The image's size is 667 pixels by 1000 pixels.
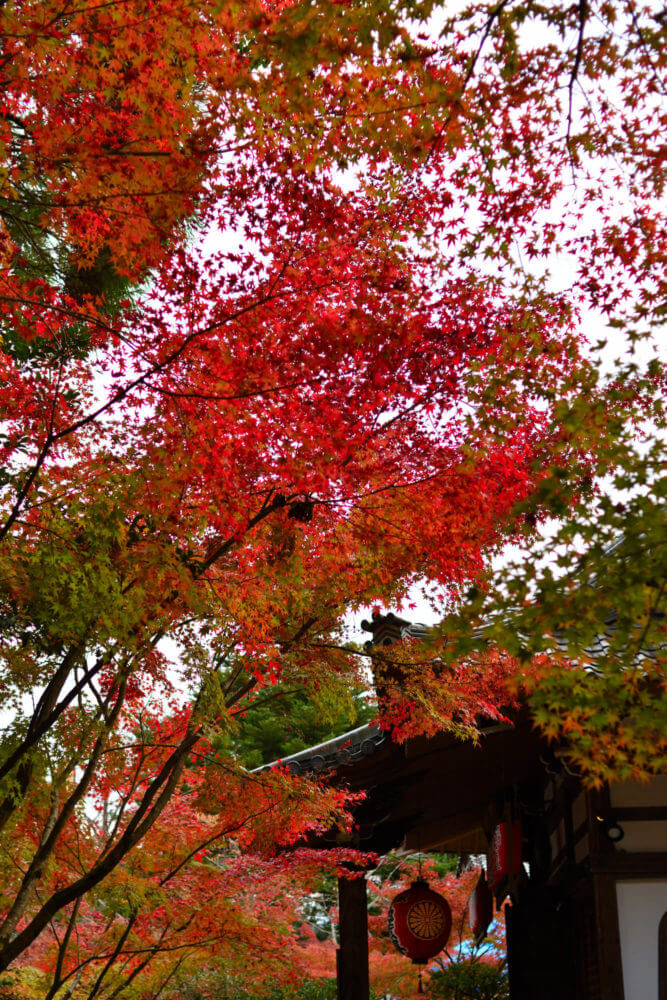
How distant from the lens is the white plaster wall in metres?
5.59

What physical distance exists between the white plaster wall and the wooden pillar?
3404mm

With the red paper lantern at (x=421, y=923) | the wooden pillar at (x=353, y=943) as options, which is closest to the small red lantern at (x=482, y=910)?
the red paper lantern at (x=421, y=923)

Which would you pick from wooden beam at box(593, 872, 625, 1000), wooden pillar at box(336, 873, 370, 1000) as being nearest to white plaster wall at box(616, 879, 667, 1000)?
wooden beam at box(593, 872, 625, 1000)

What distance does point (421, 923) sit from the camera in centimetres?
906

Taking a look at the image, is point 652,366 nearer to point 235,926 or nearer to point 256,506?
point 256,506

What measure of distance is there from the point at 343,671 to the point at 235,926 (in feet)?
9.71

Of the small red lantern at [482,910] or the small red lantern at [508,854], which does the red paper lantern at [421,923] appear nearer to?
the small red lantern at [508,854]

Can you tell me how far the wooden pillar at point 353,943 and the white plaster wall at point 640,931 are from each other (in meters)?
Answer: 3.40

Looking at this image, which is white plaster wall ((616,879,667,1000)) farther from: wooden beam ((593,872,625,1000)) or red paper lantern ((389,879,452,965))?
red paper lantern ((389,879,452,965))

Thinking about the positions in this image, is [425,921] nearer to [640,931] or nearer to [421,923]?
[421,923]

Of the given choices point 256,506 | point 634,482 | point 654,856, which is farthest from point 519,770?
point 634,482

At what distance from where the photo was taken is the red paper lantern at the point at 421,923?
906 cm

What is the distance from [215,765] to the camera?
744 cm

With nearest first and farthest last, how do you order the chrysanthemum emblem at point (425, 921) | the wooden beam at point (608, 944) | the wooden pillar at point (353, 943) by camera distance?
1. the wooden beam at point (608, 944)
2. the wooden pillar at point (353, 943)
3. the chrysanthemum emblem at point (425, 921)
